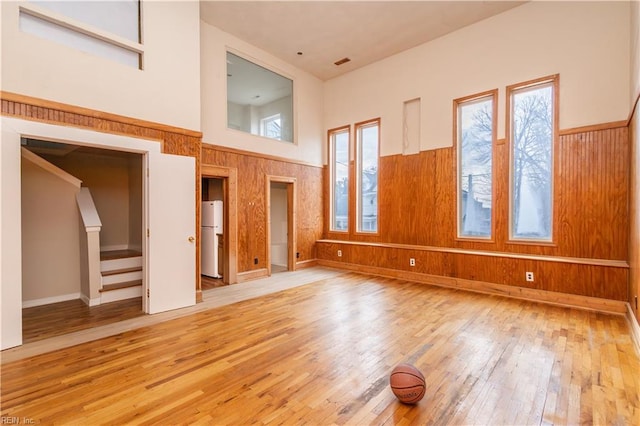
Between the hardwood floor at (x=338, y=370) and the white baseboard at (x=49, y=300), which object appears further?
the white baseboard at (x=49, y=300)

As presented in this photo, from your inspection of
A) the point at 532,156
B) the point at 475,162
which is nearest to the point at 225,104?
the point at 475,162

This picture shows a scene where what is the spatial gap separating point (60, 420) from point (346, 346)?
2216 mm

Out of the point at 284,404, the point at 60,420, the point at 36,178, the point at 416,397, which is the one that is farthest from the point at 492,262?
the point at 36,178

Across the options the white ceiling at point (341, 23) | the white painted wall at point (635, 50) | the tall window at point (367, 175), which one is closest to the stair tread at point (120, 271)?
the white ceiling at point (341, 23)

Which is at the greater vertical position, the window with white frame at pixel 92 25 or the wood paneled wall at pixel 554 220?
the window with white frame at pixel 92 25

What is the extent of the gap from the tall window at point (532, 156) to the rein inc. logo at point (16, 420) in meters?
6.06

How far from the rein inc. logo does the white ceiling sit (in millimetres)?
5503

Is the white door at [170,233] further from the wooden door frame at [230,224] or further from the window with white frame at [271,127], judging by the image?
the window with white frame at [271,127]

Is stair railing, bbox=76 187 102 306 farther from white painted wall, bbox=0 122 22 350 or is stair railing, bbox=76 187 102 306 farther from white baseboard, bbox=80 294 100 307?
white painted wall, bbox=0 122 22 350

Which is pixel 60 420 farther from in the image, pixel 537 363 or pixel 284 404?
pixel 537 363

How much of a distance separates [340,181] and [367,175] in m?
0.79

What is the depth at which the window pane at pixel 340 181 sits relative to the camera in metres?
7.46

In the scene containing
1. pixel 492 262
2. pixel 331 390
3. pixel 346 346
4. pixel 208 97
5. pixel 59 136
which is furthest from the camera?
pixel 208 97

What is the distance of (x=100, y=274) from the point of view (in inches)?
176
